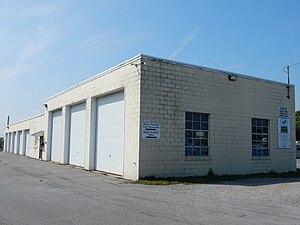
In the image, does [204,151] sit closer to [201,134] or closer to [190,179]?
[201,134]

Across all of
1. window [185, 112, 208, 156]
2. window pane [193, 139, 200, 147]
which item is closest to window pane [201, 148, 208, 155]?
window [185, 112, 208, 156]

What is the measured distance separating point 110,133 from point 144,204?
387 inches

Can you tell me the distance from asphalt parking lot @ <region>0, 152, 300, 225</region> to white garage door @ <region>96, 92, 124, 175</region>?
3634 mm

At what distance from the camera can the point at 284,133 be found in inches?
890

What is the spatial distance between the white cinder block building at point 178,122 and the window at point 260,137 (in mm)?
59

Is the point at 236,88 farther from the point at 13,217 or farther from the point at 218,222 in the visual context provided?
the point at 13,217

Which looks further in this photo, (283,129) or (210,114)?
(283,129)

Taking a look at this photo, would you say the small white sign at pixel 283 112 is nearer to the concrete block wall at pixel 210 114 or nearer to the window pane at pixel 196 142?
the concrete block wall at pixel 210 114

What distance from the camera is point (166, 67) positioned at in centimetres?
1730

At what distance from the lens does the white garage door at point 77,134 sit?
76.2ft

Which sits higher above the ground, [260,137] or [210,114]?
[210,114]

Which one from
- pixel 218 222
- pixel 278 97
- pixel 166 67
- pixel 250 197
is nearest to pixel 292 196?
pixel 250 197

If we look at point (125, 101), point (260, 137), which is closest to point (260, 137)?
point (260, 137)

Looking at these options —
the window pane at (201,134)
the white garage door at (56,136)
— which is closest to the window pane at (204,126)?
the window pane at (201,134)
